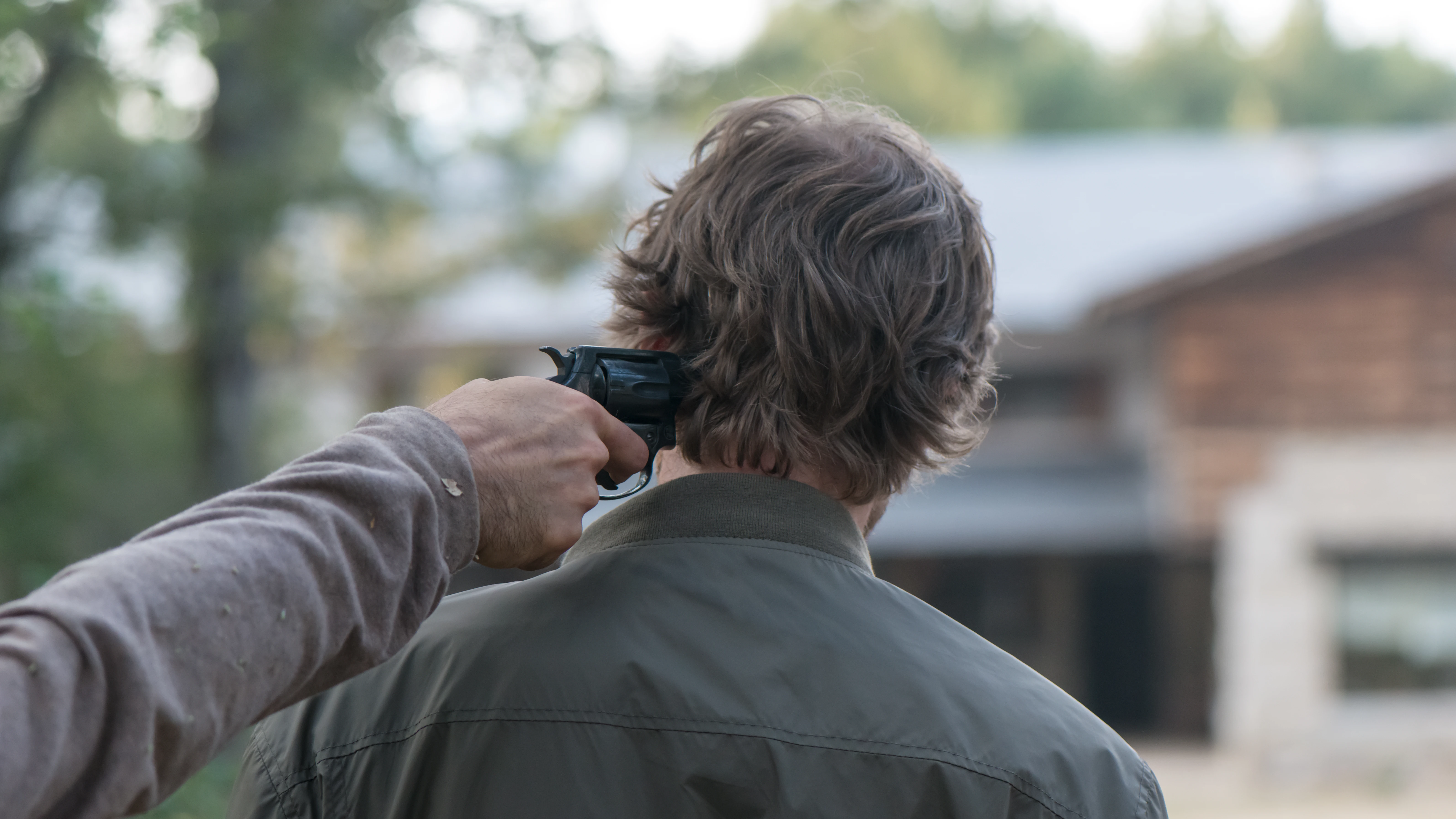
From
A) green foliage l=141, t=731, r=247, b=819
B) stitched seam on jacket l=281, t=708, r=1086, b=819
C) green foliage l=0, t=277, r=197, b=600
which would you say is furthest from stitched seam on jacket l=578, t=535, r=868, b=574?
green foliage l=0, t=277, r=197, b=600

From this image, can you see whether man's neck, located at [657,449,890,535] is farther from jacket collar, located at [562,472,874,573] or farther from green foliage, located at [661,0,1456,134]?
green foliage, located at [661,0,1456,134]

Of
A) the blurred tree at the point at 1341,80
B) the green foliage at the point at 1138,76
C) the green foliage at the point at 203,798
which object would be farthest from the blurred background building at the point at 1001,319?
the blurred tree at the point at 1341,80

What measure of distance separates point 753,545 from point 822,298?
0.28 m

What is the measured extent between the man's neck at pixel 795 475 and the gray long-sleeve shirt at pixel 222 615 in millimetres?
423

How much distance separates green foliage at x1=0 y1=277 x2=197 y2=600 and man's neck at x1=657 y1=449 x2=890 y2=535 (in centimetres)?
279

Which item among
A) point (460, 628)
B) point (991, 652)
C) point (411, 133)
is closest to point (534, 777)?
point (460, 628)

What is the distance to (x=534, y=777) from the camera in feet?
4.45

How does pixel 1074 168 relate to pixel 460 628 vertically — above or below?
above

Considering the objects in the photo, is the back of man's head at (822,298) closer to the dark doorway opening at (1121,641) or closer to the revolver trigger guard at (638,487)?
the revolver trigger guard at (638,487)

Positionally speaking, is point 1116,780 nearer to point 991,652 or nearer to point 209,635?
point 991,652

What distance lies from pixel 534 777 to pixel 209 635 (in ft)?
1.50

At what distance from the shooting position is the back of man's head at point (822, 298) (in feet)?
4.94

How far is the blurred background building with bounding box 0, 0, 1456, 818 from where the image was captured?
7477 mm

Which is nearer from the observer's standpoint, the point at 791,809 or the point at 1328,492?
the point at 791,809
